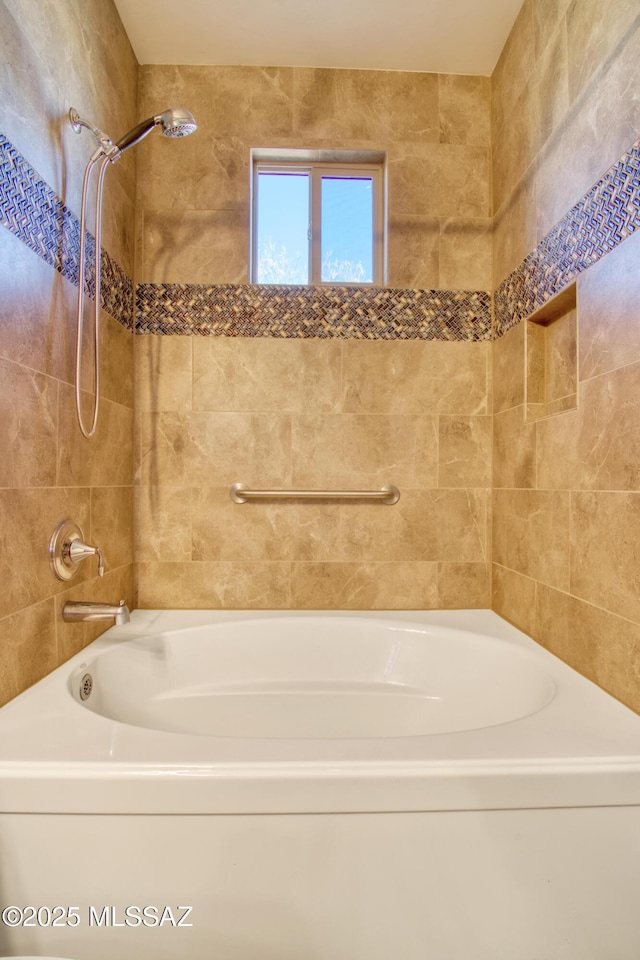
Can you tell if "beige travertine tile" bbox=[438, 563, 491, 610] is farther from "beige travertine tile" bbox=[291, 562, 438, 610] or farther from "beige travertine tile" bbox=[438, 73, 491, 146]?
"beige travertine tile" bbox=[438, 73, 491, 146]

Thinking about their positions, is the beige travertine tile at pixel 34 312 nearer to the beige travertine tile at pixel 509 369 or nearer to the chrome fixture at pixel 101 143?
the chrome fixture at pixel 101 143

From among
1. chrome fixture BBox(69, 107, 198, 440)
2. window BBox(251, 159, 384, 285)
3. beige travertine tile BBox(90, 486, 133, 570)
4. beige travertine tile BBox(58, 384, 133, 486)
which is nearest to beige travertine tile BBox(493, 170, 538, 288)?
window BBox(251, 159, 384, 285)

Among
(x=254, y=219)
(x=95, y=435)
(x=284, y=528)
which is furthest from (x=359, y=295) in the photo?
(x=95, y=435)

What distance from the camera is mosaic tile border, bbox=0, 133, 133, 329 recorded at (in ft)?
3.73

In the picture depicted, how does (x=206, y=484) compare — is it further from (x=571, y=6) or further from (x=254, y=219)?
(x=571, y=6)

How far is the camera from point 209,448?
6.52 feet

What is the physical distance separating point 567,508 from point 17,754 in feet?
4.61

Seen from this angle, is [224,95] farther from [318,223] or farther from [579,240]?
[579,240]

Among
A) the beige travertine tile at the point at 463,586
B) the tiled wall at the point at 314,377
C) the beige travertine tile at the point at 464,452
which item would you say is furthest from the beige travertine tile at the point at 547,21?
the beige travertine tile at the point at 463,586

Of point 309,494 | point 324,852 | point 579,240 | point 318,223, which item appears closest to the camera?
point 324,852

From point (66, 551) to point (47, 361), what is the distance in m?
0.51

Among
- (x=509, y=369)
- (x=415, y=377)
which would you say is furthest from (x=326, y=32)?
(x=509, y=369)

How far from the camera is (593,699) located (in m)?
1.19

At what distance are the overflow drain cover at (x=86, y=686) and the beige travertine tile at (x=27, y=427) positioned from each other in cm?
→ 54
